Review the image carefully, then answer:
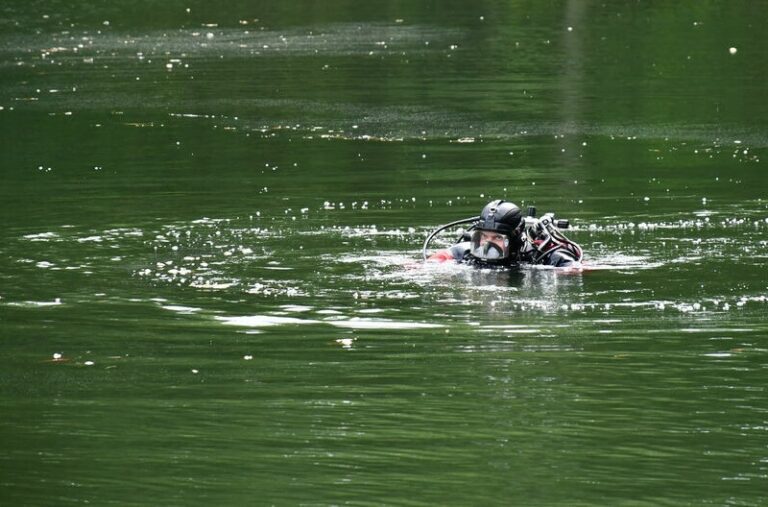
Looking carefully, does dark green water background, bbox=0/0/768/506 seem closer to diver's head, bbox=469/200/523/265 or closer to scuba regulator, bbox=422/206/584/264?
scuba regulator, bbox=422/206/584/264

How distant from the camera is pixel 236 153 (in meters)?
27.5

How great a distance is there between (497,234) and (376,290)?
1640 millimetres

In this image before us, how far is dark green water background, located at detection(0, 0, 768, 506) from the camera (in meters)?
10.6

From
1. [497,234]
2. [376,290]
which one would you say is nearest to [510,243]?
[497,234]

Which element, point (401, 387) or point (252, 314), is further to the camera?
point (252, 314)

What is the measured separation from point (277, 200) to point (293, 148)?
5058 mm

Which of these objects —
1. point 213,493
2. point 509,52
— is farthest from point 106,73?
point 213,493

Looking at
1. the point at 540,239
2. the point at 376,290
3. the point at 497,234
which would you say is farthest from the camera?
the point at 540,239

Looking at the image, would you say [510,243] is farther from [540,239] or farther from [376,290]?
[376,290]

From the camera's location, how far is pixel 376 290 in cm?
1656

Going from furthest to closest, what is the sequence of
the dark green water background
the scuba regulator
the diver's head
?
1. the scuba regulator
2. the diver's head
3. the dark green water background

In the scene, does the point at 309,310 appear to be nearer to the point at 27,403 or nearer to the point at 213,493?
the point at 27,403

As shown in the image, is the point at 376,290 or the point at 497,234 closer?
the point at 376,290

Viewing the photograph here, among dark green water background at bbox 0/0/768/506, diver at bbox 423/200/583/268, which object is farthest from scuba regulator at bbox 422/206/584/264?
dark green water background at bbox 0/0/768/506
